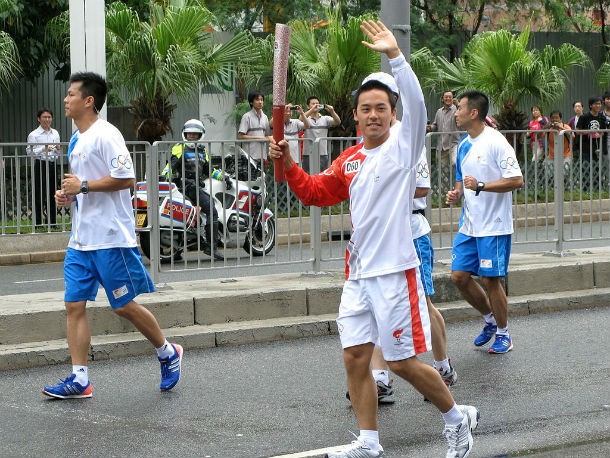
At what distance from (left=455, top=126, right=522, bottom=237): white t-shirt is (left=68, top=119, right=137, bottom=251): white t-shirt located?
2791mm

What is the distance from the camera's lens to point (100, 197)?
7672 millimetres

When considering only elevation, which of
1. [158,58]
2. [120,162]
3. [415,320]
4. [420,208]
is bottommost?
[415,320]

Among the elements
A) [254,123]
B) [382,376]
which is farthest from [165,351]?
[254,123]

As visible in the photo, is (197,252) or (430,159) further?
(430,159)

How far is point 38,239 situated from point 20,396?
589 centimetres

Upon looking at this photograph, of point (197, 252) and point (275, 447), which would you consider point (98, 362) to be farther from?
point (275, 447)

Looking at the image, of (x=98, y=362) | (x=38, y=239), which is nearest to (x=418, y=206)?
(x=98, y=362)

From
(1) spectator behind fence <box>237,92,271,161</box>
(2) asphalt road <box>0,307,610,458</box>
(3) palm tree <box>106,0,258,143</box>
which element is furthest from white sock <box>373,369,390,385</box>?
(3) palm tree <box>106,0,258,143</box>

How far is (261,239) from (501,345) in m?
2.51

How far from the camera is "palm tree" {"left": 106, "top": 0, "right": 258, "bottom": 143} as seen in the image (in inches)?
728

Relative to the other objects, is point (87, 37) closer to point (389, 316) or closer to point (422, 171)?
point (422, 171)

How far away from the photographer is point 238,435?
665 cm

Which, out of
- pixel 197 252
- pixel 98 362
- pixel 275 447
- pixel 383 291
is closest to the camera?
pixel 383 291

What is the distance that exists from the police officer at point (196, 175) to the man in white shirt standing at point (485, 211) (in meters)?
2.26
